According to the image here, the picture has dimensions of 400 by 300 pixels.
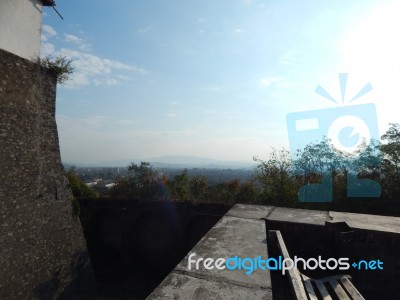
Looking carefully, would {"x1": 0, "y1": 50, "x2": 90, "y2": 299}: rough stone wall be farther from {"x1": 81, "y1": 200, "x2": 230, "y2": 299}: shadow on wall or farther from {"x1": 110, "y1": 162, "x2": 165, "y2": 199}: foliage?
{"x1": 110, "y1": 162, "x2": 165, "y2": 199}: foliage

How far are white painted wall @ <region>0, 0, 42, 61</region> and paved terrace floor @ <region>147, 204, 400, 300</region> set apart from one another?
6.78 meters

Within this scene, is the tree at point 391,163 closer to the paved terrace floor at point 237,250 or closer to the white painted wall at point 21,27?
the paved terrace floor at point 237,250

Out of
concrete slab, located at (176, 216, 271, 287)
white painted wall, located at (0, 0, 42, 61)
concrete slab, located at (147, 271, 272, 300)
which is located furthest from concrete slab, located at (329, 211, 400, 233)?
white painted wall, located at (0, 0, 42, 61)

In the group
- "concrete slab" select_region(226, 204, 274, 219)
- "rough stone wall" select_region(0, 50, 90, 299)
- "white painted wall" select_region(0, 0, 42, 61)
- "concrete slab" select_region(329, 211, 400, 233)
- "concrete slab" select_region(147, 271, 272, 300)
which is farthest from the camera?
"white painted wall" select_region(0, 0, 42, 61)

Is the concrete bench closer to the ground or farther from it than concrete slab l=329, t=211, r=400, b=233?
closer to the ground

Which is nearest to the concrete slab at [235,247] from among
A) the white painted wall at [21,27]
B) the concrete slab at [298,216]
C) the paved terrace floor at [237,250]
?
the paved terrace floor at [237,250]

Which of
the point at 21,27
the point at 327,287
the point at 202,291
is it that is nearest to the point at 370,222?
the point at 327,287

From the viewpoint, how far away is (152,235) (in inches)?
478

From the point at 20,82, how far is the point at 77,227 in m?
4.37

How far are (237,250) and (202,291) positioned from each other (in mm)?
870

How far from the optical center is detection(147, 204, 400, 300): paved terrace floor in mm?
1876

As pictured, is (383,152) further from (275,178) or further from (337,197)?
(275,178)

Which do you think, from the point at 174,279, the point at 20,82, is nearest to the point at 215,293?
the point at 174,279

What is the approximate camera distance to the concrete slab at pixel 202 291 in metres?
1.81
